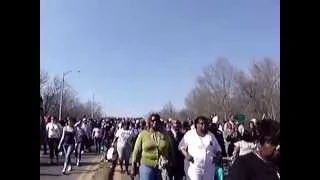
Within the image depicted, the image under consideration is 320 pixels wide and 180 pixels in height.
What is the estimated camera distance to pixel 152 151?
21.1 ft

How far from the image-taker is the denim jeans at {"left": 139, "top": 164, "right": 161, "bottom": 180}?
6.37m

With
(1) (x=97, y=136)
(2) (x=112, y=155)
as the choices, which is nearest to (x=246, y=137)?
(2) (x=112, y=155)

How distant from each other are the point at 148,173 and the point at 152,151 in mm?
246

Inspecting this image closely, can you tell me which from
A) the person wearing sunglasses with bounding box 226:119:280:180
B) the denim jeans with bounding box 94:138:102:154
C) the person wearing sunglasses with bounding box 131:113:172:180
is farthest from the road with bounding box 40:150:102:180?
the person wearing sunglasses with bounding box 226:119:280:180

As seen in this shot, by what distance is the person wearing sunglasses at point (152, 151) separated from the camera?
639 centimetres

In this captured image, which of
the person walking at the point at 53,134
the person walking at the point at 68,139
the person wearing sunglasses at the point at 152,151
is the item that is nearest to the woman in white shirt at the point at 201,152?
the person wearing sunglasses at the point at 152,151

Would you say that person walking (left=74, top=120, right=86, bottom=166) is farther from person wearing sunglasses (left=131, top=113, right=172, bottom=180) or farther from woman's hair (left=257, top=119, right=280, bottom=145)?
woman's hair (left=257, top=119, right=280, bottom=145)

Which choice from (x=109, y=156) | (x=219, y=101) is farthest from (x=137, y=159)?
(x=219, y=101)

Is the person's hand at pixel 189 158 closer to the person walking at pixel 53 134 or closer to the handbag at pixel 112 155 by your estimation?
the handbag at pixel 112 155

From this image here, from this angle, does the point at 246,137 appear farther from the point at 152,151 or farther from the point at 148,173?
the point at 148,173

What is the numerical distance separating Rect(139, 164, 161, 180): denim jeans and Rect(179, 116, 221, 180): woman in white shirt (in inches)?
19.4
